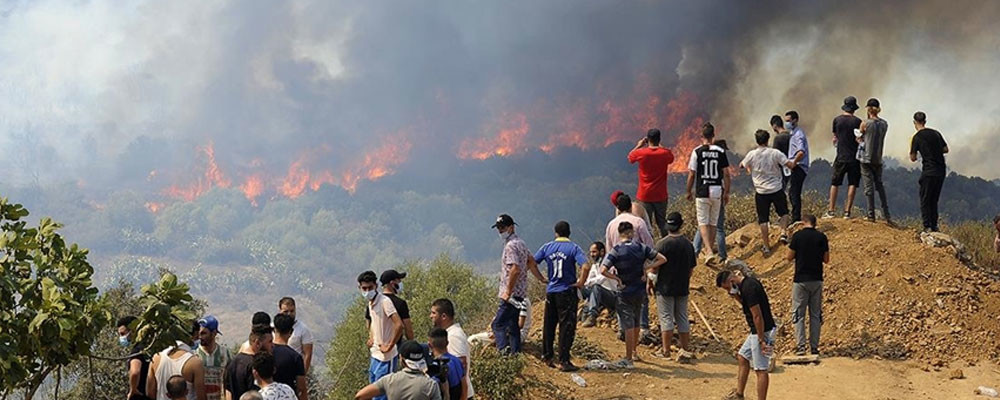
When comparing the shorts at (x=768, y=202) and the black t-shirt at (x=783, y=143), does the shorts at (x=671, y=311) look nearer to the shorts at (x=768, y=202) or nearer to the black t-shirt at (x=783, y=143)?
the shorts at (x=768, y=202)

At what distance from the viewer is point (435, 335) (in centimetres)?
850

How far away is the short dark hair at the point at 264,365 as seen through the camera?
749cm

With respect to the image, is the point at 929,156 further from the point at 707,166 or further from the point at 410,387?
the point at 410,387

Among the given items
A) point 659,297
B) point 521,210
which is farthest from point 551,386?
point 521,210

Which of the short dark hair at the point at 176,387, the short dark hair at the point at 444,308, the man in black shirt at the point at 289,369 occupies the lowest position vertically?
the short dark hair at the point at 176,387

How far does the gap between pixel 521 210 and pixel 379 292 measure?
180639mm

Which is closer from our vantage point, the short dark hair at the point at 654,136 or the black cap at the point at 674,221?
the black cap at the point at 674,221

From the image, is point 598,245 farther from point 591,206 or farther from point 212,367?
point 591,206

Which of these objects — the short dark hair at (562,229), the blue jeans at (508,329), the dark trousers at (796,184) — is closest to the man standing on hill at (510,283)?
the blue jeans at (508,329)

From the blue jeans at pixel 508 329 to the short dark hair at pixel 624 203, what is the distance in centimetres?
211

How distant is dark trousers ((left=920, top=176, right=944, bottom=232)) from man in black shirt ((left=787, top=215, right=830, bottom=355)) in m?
4.49

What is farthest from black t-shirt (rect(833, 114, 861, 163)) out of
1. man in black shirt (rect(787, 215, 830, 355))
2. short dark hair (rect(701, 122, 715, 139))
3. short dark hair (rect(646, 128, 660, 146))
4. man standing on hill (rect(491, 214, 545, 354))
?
man standing on hill (rect(491, 214, 545, 354))

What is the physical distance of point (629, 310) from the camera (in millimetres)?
12766

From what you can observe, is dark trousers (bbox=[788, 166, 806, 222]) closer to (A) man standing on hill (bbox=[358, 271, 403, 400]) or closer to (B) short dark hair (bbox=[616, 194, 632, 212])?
(B) short dark hair (bbox=[616, 194, 632, 212])
